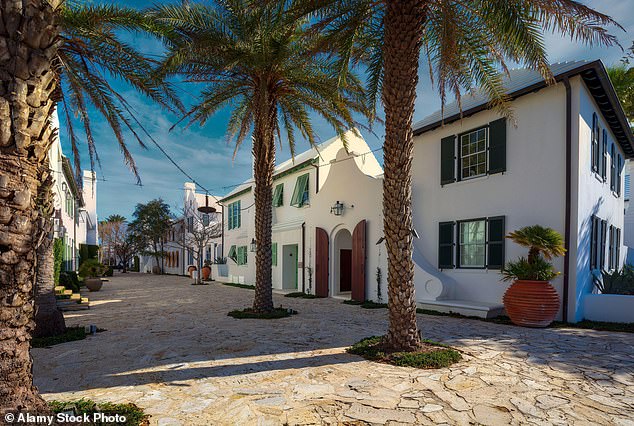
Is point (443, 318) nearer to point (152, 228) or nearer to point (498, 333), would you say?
point (498, 333)

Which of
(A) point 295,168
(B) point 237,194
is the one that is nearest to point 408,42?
(A) point 295,168

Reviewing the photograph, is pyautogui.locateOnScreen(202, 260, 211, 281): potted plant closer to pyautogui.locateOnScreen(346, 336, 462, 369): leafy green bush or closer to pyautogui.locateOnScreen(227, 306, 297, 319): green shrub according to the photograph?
pyautogui.locateOnScreen(227, 306, 297, 319): green shrub

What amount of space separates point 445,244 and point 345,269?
673 cm

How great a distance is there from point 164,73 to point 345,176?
8.28 m

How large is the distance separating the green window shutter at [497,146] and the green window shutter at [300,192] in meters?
8.99

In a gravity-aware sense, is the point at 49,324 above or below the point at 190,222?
below

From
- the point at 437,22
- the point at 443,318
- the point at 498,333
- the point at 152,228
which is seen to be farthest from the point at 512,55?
the point at 152,228

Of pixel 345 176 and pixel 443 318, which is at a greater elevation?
pixel 345 176

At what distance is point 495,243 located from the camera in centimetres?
1073

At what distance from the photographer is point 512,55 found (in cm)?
797

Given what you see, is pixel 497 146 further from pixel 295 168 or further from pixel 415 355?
pixel 295 168

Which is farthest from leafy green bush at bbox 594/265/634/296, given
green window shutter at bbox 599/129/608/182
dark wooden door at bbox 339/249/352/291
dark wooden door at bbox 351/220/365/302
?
dark wooden door at bbox 339/249/352/291

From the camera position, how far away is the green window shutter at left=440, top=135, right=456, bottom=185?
1216cm

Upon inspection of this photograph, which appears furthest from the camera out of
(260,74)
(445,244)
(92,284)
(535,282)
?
(92,284)
